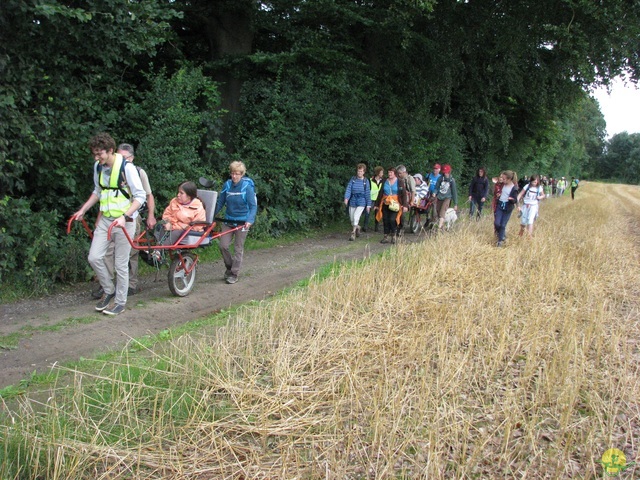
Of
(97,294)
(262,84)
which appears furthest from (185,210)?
(262,84)

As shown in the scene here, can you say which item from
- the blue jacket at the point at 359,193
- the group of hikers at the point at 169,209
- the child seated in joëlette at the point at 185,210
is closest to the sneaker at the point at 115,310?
the group of hikers at the point at 169,209

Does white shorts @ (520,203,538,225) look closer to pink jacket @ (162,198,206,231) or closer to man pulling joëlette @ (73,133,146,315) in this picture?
pink jacket @ (162,198,206,231)

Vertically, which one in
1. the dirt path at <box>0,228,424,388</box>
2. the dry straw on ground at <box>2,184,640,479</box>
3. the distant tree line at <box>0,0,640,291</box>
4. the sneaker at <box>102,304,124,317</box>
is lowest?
the dirt path at <box>0,228,424,388</box>

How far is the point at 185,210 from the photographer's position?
7598mm

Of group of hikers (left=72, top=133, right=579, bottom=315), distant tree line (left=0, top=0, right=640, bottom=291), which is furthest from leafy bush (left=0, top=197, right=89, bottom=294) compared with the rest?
group of hikers (left=72, top=133, right=579, bottom=315)

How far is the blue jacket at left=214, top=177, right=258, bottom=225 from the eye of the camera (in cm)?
832

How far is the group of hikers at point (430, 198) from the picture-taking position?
11523mm

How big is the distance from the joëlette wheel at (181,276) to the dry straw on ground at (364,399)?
1.83 metres

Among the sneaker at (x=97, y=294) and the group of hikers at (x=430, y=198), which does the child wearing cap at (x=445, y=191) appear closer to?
the group of hikers at (x=430, y=198)

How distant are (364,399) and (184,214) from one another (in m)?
4.49

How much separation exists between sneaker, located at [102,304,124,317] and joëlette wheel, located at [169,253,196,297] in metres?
0.95

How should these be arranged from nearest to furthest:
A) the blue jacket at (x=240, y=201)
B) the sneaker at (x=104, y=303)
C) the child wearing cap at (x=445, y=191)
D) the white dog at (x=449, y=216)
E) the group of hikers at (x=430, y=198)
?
the sneaker at (x=104, y=303) < the blue jacket at (x=240, y=201) < the group of hikers at (x=430, y=198) < the child wearing cap at (x=445, y=191) < the white dog at (x=449, y=216)

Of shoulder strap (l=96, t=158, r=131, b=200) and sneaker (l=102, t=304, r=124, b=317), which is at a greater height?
shoulder strap (l=96, t=158, r=131, b=200)

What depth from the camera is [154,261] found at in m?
7.29
